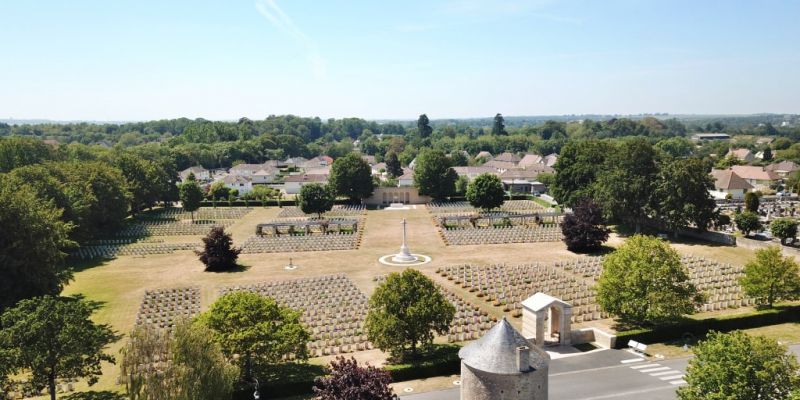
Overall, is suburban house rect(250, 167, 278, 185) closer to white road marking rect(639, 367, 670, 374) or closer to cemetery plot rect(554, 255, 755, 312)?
cemetery plot rect(554, 255, 755, 312)

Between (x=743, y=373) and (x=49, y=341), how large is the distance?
26195 millimetres

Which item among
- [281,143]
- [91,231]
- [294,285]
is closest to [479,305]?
[294,285]

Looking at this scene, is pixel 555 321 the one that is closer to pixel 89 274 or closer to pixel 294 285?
pixel 294 285

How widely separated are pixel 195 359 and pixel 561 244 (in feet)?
147

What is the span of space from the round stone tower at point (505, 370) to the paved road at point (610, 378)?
25.6 feet

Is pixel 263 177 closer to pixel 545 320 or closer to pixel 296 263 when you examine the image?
pixel 296 263

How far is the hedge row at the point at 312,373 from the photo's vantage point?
984 inches

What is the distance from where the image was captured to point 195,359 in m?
20.9

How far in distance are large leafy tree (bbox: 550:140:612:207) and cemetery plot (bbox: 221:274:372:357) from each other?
34.1m

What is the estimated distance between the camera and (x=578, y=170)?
226 ft

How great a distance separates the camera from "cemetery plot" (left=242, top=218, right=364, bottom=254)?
58625mm

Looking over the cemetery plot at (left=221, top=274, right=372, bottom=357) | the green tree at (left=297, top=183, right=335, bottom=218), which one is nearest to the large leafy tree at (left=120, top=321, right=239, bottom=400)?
the cemetery plot at (left=221, top=274, right=372, bottom=357)

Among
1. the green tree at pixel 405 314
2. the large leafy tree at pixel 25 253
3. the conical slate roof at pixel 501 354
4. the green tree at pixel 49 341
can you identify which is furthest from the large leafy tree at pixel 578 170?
the green tree at pixel 49 341

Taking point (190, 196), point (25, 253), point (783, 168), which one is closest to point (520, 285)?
point (25, 253)
